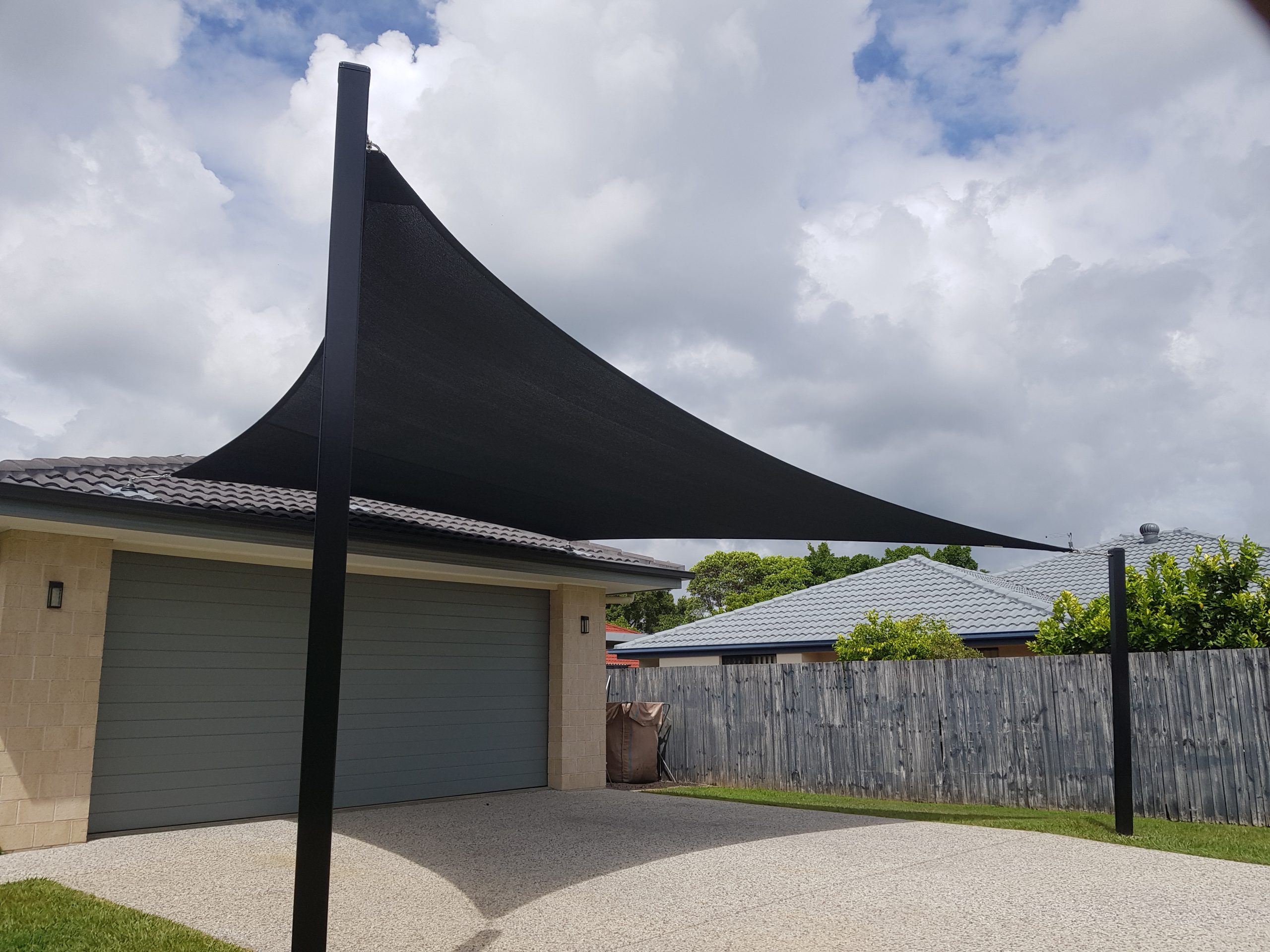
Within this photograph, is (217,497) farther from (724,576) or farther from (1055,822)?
(724,576)

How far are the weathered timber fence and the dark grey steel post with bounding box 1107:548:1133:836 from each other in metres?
1.83

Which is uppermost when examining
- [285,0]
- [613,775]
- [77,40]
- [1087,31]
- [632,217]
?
[285,0]

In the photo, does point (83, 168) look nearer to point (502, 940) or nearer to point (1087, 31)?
point (502, 940)

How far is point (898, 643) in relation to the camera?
482 inches

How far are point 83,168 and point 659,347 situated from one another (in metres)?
6.94

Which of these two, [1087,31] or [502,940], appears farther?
[502,940]

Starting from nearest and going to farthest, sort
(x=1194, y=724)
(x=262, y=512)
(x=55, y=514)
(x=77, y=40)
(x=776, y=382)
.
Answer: (x=77, y=40), (x=55, y=514), (x=262, y=512), (x=1194, y=724), (x=776, y=382)

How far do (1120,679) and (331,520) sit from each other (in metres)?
6.79

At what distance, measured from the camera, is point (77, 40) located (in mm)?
4066

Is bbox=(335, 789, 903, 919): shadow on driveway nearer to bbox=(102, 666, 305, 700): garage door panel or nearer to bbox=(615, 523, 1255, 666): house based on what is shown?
bbox=(102, 666, 305, 700): garage door panel

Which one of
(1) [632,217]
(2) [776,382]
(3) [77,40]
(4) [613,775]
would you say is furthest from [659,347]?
(3) [77,40]

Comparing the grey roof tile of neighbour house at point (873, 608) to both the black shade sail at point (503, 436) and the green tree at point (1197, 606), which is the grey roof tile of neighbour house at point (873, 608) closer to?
the green tree at point (1197, 606)

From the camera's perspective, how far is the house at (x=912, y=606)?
1589 centimetres

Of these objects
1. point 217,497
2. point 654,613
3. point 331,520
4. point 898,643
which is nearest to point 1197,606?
point 898,643
